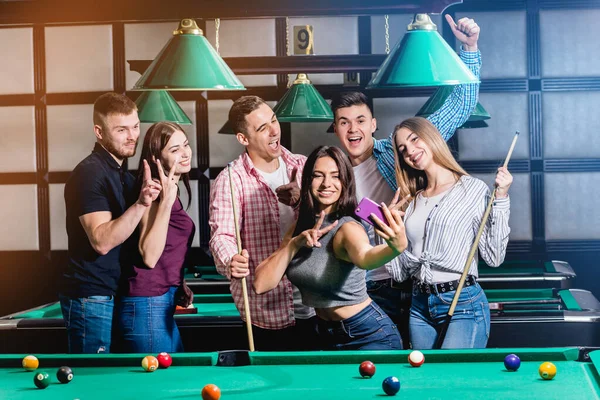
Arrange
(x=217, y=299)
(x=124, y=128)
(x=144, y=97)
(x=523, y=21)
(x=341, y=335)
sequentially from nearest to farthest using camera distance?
(x=341, y=335)
(x=124, y=128)
(x=217, y=299)
(x=144, y=97)
(x=523, y=21)

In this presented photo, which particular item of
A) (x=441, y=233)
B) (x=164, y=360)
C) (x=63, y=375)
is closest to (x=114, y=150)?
(x=164, y=360)

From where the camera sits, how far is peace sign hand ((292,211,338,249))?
3088mm

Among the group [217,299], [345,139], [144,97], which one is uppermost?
[144,97]

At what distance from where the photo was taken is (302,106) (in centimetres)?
472

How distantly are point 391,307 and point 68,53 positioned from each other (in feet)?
13.0

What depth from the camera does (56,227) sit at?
258 inches

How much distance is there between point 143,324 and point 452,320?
116cm

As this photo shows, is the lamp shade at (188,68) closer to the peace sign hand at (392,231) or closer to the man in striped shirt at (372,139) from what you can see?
the peace sign hand at (392,231)

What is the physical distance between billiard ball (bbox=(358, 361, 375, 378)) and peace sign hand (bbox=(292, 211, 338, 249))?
83cm

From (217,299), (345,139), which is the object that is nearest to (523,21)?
(345,139)

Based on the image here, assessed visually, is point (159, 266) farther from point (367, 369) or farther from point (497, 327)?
point (497, 327)

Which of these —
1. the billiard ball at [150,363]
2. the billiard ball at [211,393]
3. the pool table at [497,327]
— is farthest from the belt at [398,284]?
the billiard ball at [211,393]

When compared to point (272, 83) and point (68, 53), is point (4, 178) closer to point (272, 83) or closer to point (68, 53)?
point (68, 53)

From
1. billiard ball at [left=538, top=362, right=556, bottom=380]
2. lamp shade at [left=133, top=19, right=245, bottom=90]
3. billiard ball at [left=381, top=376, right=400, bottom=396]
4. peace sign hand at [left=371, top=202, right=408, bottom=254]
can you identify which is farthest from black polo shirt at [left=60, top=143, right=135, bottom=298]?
billiard ball at [left=538, top=362, right=556, bottom=380]
